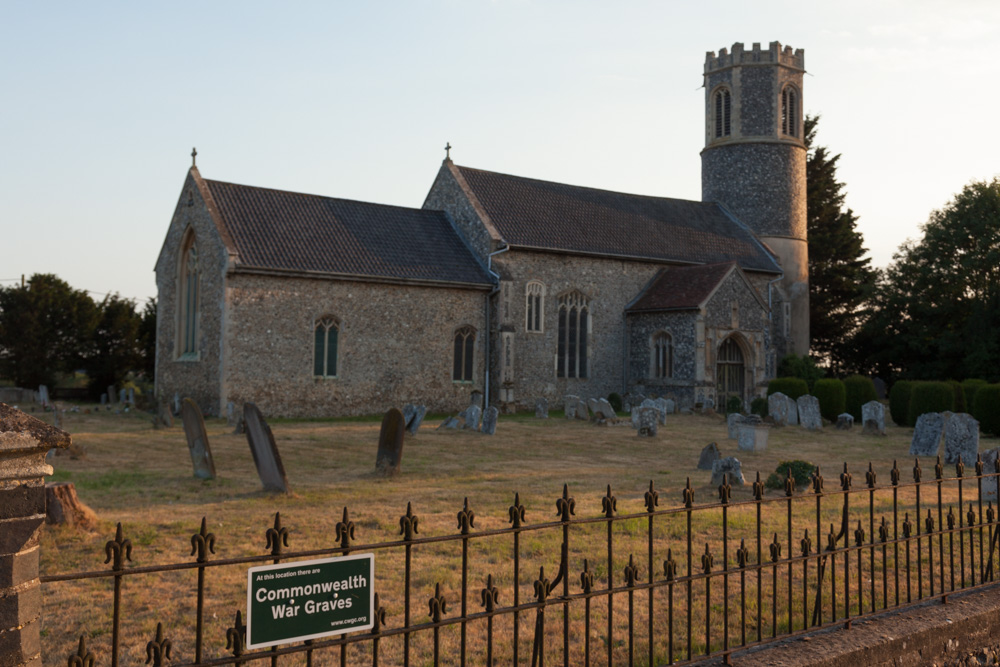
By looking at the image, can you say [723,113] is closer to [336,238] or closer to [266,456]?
[336,238]

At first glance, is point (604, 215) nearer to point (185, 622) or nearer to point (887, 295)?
point (887, 295)

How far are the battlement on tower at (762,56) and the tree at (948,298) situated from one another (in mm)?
10042

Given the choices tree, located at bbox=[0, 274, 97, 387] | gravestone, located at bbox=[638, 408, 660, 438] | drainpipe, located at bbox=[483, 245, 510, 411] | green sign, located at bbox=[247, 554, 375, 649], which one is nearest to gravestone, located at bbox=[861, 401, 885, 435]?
gravestone, located at bbox=[638, 408, 660, 438]

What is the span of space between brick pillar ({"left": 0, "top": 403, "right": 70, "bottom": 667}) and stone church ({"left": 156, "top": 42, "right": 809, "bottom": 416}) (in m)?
21.0

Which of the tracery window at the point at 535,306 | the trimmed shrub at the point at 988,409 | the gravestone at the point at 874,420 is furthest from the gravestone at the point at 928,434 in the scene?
the tracery window at the point at 535,306

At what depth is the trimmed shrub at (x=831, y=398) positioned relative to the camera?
24203 millimetres

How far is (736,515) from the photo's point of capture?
30.2ft

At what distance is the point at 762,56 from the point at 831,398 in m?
18.1

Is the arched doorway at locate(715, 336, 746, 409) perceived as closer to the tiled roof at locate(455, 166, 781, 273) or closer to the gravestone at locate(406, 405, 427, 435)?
the tiled roof at locate(455, 166, 781, 273)

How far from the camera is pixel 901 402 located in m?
23.4

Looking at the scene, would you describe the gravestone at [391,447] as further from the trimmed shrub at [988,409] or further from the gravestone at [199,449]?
the trimmed shrub at [988,409]

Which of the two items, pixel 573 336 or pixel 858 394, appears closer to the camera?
pixel 858 394

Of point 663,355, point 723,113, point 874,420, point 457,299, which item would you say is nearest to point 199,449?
point 457,299

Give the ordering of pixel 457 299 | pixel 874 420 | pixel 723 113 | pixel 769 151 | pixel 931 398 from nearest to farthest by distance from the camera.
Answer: pixel 874 420, pixel 931 398, pixel 457 299, pixel 769 151, pixel 723 113
